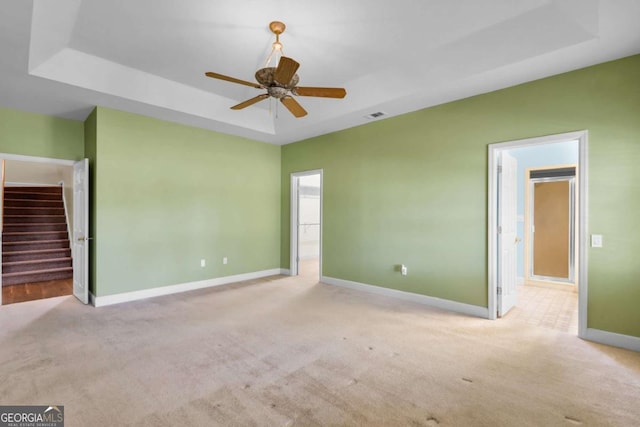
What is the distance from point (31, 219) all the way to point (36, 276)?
191cm

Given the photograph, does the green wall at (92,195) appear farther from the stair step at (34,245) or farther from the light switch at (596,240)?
the light switch at (596,240)

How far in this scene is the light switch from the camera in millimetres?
2998

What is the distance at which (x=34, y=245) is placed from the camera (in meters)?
5.95

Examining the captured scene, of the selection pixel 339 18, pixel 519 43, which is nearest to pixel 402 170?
pixel 519 43

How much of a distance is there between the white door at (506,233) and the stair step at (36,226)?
8479 millimetres

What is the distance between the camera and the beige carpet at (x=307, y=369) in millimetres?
1940

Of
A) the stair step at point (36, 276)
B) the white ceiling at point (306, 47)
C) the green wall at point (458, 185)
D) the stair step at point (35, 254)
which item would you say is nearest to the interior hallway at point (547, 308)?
the green wall at point (458, 185)

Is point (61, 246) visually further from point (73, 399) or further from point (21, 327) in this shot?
point (73, 399)

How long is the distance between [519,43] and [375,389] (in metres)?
3.34

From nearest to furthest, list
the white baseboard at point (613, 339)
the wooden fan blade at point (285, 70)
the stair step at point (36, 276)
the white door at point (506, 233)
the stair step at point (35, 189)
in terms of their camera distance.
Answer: the wooden fan blade at point (285, 70) < the white baseboard at point (613, 339) < the white door at point (506, 233) < the stair step at point (36, 276) < the stair step at point (35, 189)

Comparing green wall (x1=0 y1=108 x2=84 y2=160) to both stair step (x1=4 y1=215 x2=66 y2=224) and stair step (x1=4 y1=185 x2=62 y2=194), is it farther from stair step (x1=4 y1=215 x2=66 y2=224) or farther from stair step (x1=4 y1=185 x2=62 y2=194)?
stair step (x1=4 y1=185 x2=62 y2=194)

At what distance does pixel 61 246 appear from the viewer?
6.26m
